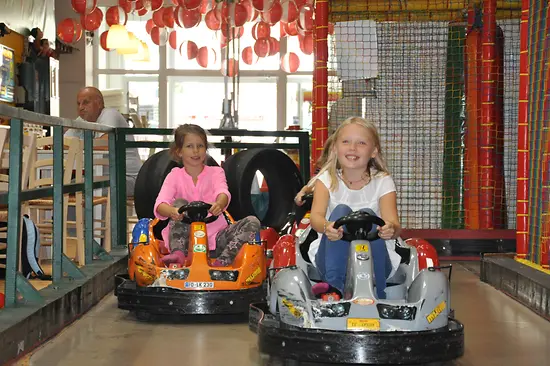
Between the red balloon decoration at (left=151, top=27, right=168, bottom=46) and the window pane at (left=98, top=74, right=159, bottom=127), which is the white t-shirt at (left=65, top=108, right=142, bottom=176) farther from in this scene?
the window pane at (left=98, top=74, right=159, bottom=127)

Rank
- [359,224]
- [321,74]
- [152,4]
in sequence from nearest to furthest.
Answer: [359,224] < [321,74] < [152,4]

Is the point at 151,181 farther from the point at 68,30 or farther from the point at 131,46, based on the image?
the point at 68,30

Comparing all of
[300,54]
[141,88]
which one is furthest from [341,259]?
[141,88]

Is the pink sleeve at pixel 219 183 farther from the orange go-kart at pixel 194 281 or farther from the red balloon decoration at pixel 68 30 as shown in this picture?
the red balloon decoration at pixel 68 30

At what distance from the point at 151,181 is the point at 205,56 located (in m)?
8.42

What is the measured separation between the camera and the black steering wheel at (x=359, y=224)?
3.22m

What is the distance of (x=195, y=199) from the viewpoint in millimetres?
4867

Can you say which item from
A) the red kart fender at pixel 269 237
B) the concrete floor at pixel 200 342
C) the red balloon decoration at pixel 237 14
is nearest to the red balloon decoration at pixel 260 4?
the red balloon decoration at pixel 237 14

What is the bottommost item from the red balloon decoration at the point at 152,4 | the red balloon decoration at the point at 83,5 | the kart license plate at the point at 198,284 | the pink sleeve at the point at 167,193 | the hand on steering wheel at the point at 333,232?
the kart license plate at the point at 198,284

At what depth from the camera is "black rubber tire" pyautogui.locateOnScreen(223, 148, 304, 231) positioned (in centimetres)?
573

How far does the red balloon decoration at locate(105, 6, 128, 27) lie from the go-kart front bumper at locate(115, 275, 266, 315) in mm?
7377

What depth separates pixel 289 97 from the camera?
17.5 meters

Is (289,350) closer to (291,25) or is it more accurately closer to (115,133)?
(115,133)

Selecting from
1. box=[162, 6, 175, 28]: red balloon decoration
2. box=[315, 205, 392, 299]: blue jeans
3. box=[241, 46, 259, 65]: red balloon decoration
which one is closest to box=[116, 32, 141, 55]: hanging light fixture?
box=[162, 6, 175, 28]: red balloon decoration
